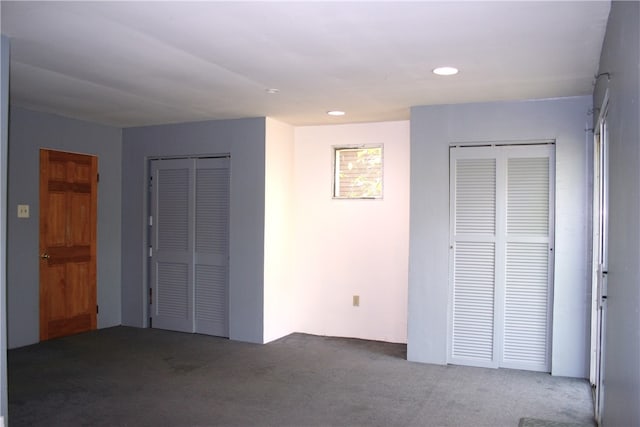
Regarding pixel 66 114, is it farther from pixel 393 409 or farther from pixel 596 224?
pixel 596 224

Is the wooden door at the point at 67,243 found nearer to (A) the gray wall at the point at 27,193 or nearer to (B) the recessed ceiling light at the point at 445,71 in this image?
(A) the gray wall at the point at 27,193

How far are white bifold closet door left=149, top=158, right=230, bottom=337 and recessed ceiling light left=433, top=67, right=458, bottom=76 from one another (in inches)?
A: 110

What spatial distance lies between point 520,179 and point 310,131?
241 cm

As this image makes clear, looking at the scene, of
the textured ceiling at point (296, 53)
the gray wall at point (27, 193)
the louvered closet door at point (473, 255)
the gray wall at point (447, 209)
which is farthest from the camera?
the gray wall at point (27, 193)

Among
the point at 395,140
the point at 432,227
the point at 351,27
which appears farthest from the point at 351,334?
the point at 351,27

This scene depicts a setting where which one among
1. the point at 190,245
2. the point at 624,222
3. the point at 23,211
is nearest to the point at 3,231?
the point at 23,211

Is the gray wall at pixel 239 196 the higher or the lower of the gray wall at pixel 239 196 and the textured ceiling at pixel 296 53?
the lower

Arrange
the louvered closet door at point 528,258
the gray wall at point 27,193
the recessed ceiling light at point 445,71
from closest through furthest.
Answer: the recessed ceiling light at point 445,71 < the louvered closet door at point 528,258 < the gray wall at point 27,193

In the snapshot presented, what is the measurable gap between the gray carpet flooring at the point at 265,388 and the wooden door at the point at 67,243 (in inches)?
15.3

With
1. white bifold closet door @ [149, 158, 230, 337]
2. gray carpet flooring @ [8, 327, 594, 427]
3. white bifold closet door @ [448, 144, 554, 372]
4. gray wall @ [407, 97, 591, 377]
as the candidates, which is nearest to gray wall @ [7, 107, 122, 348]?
gray carpet flooring @ [8, 327, 594, 427]

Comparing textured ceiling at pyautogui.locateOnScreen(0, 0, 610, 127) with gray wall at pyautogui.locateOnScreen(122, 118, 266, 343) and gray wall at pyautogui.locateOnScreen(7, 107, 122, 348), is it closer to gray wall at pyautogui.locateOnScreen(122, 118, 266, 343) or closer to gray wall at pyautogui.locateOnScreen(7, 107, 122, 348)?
gray wall at pyautogui.locateOnScreen(7, 107, 122, 348)

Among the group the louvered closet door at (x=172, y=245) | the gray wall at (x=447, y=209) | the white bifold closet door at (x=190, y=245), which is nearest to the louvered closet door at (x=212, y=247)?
the white bifold closet door at (x=190, y=245)

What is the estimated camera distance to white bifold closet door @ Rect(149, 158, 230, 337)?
19.7ft

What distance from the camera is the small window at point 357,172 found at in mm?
5977
